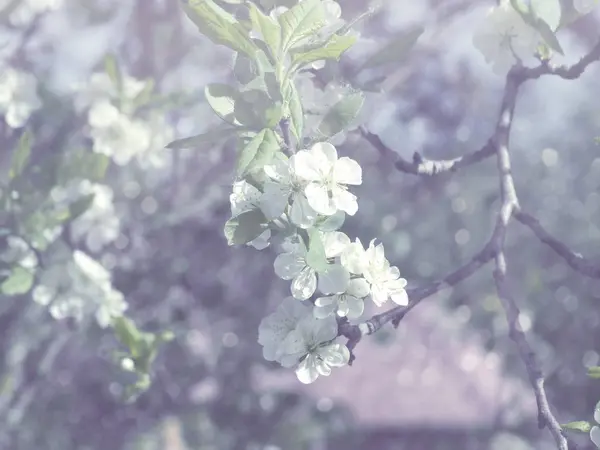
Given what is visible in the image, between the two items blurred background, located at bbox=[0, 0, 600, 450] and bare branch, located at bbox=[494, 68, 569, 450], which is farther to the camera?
blurred background, located at bbox=[0, 0, 600, 450]

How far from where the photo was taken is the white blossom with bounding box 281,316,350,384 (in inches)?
33.4

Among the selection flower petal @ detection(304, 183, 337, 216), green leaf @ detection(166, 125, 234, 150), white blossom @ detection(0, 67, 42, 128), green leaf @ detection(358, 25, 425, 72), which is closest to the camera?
flower petal @ detection(304, 183, 337, 216)

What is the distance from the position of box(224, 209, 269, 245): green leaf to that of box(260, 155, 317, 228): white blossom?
0.05 feet

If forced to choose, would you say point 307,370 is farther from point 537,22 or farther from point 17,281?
point 17,281

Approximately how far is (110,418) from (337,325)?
2.04m

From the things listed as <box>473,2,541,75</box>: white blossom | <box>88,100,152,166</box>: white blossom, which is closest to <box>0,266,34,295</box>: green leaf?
<box>88,100,152,166</box>: white blossom

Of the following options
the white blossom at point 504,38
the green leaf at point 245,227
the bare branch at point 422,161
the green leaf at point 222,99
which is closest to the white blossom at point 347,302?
the green leaf at point 245,227

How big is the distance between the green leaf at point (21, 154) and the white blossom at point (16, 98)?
510 millimetres

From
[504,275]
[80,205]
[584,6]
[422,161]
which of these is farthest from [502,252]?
[80,205]

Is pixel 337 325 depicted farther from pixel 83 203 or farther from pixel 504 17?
pixel 83 203

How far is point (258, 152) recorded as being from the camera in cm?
79

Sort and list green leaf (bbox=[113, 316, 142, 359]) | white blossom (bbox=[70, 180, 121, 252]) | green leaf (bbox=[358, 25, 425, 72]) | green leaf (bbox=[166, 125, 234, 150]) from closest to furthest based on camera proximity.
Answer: green leaf (bbox=[166, 125, 234, 150])
green leaf (bbox=[358, 25, 425, 72])
green leaf (bbox=[113, 316, 142, 359])
white blossom (bbox=[70, 180, 121, 252])

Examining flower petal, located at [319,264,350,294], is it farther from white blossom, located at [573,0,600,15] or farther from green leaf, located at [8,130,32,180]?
green leaf, located at [8,130,32,180]

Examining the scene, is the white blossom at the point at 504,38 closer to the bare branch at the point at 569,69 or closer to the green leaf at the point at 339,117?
the bare branch at the point at 569,69
